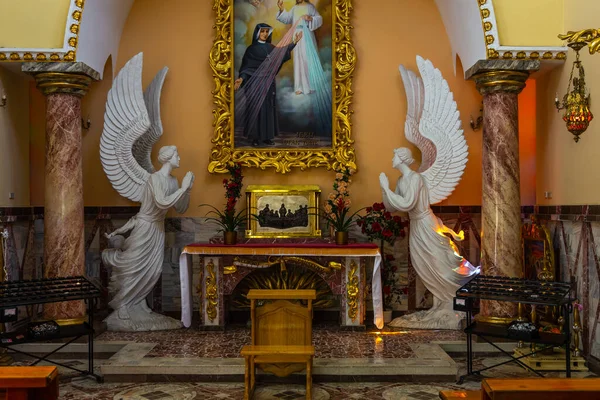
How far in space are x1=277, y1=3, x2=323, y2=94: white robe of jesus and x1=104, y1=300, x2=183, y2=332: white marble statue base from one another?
3.53 m

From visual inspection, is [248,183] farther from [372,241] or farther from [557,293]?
[557,293]

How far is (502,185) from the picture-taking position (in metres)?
8.00

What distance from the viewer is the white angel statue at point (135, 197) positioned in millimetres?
8453

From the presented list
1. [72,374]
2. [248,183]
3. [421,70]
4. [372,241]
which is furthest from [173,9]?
[72,374]

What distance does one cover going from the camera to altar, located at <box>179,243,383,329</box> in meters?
8.16

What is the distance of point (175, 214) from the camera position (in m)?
9.44

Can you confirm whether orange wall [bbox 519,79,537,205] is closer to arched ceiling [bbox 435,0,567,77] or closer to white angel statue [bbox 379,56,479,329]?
white angel statue [bbox 379,56,479,329]

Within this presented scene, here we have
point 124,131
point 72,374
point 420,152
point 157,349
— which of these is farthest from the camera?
point 420,152

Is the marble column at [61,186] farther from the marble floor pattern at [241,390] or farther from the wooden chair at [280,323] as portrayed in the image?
A: the wooden chair at [280,323]

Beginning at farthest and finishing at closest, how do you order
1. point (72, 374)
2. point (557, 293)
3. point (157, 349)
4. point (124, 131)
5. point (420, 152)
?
1. point (420, 152)
2. point (124, 131)
3. point (157, 349)
4. point (72, 374)
5. point (557, 293)

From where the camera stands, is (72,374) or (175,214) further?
(175,214)

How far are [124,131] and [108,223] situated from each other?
1.42 meters

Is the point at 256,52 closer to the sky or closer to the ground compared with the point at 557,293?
closer to the sky

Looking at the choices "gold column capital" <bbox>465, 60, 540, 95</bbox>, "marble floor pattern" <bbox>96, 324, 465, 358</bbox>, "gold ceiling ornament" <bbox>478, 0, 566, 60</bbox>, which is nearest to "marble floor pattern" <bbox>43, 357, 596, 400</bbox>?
"marble floor pattern" <bbox>96, 324, 465, 358</bbox>
